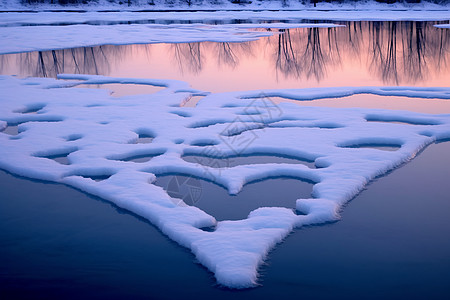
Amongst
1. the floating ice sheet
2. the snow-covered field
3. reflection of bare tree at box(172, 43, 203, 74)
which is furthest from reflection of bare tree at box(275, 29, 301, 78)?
the floating ice sheet

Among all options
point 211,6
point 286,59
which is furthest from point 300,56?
point 211,6

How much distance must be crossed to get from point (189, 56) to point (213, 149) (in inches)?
313

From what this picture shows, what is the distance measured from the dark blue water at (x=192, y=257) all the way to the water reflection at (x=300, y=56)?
661cm

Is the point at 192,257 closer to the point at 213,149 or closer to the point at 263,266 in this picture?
the point at 263,266

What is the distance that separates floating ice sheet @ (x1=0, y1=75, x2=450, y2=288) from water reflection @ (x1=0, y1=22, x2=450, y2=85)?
9.96 ft

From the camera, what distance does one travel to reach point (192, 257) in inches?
113

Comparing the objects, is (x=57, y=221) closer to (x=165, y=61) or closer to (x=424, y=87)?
(x=424, y=87)

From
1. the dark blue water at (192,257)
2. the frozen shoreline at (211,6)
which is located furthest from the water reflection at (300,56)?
the frozen shoreline at (211,6)

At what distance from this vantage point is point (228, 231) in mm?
3100

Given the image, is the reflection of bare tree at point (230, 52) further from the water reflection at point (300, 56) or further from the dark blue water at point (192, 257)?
the dark blue water at point (192, 257)

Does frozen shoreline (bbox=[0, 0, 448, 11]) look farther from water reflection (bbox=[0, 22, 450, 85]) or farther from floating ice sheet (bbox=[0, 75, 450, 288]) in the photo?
floating ice sheet (bbox=[0, 75, 450, 288])

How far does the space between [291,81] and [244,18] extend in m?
17.1

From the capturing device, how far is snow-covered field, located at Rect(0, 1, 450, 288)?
319 cm

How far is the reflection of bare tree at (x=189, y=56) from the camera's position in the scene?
36.2 feet
